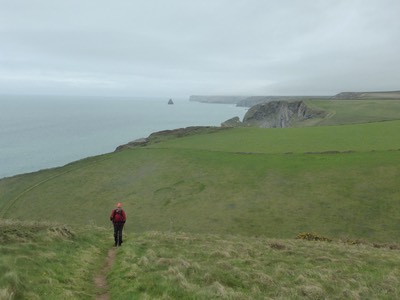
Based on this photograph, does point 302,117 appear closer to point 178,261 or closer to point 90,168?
point 90,168

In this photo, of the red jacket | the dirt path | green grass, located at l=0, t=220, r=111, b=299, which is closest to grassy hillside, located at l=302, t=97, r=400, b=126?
the red jacket

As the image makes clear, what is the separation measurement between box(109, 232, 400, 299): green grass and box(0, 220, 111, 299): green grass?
1331mm

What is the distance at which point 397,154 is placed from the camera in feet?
147

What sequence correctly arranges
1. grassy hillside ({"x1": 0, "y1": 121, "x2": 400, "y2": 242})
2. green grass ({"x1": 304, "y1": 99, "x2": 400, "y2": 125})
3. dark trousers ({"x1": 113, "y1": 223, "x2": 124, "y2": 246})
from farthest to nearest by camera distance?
green grass ({"x1": 304, "y1": 99, "x2": 400, "y2": 125})
grassy hillside ({"x1": 0, "y1": 121, "x2": 400, "y2": 242})
dark trousers ({"x1": 113, "y1": 223, "x2": 124, "y2": 246})

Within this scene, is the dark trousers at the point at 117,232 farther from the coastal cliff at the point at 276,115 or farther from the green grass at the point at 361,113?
the coastal cliff at the point at 276,115

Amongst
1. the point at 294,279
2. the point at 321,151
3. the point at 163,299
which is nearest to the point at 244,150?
the point at 321,151

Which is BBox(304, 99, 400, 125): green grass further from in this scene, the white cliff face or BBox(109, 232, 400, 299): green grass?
BBox(109, 232, 400, 299): green grass

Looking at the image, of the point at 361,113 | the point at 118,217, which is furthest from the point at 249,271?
the point at 361,113

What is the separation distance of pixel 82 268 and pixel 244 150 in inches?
1683

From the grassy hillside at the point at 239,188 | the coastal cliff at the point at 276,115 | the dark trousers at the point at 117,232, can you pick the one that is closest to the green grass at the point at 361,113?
the coastal cliff at the point at 276,115

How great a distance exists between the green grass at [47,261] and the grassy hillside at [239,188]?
14.6m

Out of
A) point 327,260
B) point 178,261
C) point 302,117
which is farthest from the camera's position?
point 302,117

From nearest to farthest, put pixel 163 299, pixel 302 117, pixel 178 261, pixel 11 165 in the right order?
1. pixel 163 299
2. pixel 178 261
3. pixel 11 165
4. pixel 302 117

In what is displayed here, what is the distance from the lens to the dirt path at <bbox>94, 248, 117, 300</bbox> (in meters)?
12.5
